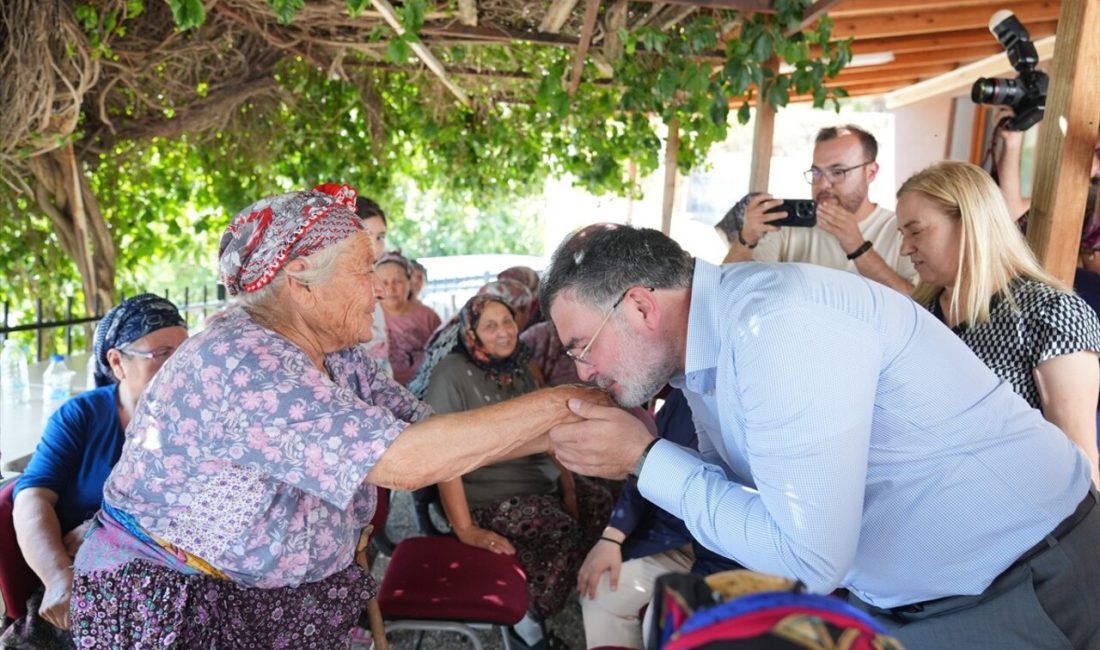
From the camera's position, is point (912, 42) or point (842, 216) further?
point (912, 42)

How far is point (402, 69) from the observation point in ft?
22.9

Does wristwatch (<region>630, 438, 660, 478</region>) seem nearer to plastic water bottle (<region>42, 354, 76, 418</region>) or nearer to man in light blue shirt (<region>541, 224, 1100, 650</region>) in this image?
man in light blue shirt (<region>541, 224, 1100, 650</region>)

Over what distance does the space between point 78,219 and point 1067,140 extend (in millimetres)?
5822

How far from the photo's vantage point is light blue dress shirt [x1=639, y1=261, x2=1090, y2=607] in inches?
51.9

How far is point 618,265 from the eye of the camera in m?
1.55

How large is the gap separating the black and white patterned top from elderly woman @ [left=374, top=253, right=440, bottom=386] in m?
3.32

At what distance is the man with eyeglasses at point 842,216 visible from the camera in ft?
10.8

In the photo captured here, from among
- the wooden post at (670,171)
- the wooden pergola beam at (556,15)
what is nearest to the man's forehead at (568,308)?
the wooden pergola beam at (556,15)

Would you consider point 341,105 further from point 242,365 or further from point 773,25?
point 242,365

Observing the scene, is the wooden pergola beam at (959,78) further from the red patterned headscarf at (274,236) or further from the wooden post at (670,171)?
the red patterned headscarf at (274,236)

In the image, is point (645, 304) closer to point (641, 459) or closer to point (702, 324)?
point (702, 324)

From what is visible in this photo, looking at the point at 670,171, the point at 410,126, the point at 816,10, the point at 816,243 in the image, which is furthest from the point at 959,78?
the point at 816,243

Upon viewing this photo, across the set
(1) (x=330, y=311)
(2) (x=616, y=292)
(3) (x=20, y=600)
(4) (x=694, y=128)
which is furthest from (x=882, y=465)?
(4) (x=694, y=128)

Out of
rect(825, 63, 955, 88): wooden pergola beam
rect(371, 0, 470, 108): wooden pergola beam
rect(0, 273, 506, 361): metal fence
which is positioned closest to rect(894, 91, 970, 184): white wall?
rect(825, 63, 955, 88): wooden pergola beam
